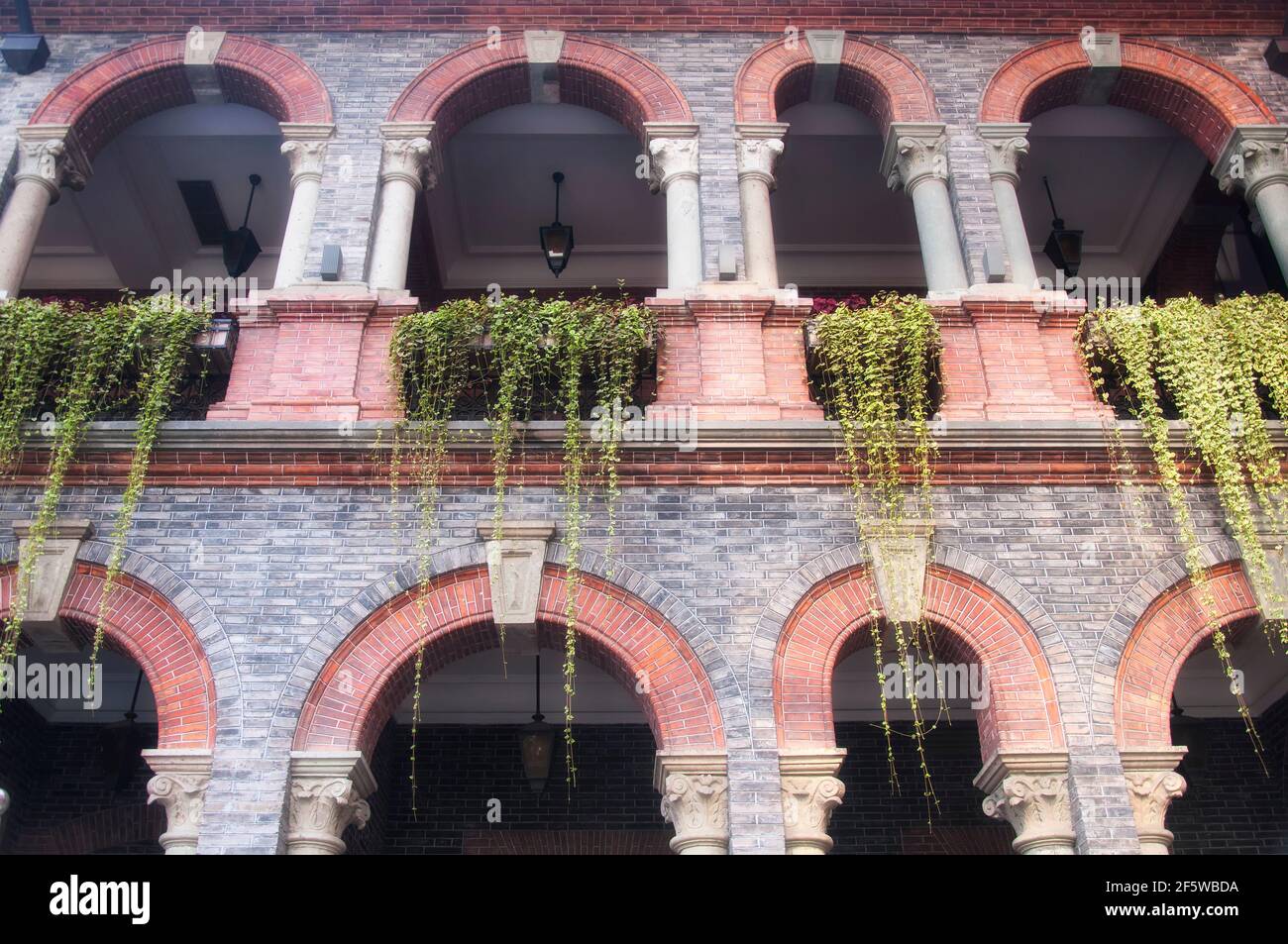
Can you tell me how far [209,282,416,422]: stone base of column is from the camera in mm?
7746

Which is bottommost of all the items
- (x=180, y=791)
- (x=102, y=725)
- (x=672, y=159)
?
(x=180, y=791)

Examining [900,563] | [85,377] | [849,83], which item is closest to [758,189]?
[849,83]

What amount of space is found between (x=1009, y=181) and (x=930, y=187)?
2.22 ft

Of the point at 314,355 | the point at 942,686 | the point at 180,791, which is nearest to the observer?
the point at 180,791

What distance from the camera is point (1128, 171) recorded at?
1123cm

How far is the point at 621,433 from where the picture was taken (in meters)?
7.46

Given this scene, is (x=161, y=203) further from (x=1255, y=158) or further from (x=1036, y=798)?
(x=1255, y=158)

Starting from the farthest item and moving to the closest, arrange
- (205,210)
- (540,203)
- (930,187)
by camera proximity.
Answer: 1. (205,210)
2. (540,203)
3. (930,187)

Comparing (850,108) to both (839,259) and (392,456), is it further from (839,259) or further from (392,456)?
(392,456)

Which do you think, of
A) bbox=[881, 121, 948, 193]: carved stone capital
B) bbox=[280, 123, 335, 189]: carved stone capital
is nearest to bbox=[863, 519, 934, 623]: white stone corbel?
bbox=[881, 121, 948, 193]: carved stone capital

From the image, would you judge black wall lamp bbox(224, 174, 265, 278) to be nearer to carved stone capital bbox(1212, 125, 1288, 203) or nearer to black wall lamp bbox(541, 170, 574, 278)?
black wall lamp bbox(541, 170, 574, 278)

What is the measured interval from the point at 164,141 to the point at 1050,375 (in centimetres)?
839

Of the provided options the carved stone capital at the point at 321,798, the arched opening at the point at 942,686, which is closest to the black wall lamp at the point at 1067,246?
the arched opening at the point at 942,686

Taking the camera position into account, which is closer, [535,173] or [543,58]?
[543,58]
